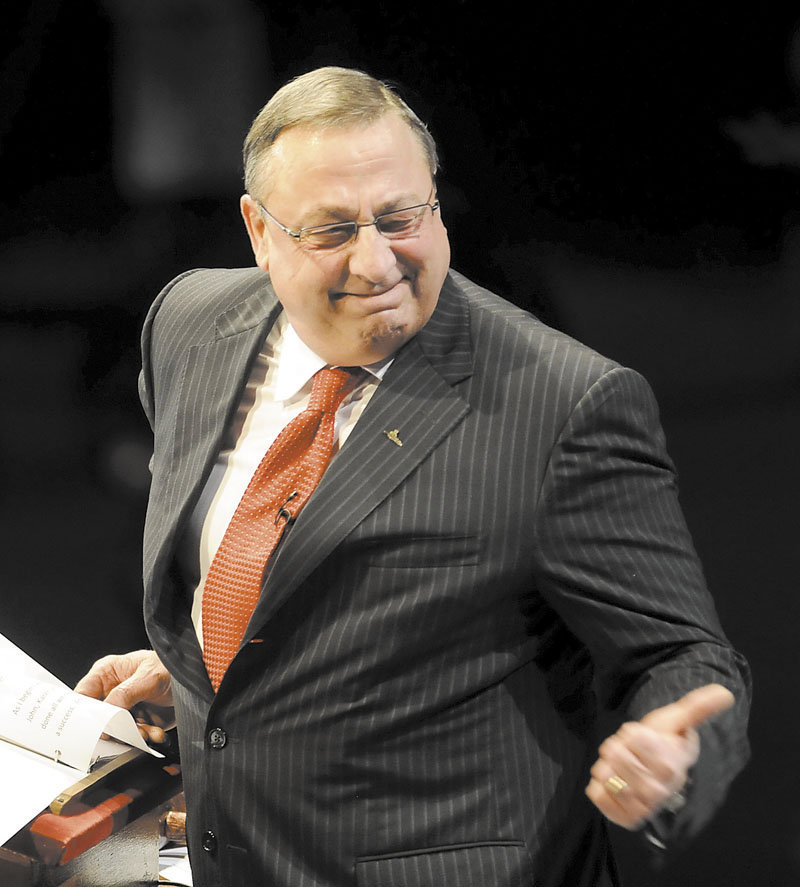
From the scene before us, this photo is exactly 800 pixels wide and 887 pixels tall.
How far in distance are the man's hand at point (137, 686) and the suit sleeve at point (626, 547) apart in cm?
83

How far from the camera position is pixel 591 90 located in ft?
5.88

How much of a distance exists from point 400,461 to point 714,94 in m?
0.79

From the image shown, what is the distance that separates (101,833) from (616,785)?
31.5 inches

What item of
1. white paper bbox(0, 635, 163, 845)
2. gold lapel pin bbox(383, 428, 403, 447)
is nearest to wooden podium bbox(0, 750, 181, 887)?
white paper bbox(0, 635, 163, 845)

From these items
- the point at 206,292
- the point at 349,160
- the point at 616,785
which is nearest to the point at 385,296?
the point at 349,160

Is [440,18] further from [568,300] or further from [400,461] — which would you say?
[400,461]

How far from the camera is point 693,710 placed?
1.25 metres

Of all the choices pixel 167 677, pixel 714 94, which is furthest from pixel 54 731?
pixel 714 94

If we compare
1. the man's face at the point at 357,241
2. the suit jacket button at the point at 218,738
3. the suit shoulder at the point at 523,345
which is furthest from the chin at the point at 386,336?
the suit jacket button at the point at 218,738

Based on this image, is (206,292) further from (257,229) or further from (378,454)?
(378,454)

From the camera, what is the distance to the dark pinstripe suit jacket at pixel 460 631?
1.41m

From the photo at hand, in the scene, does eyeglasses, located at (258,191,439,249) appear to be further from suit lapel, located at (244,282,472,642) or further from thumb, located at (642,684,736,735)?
thumb, located at (642,684,736,735)

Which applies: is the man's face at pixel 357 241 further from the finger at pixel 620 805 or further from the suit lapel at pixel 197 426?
the finger at pixel 620 805

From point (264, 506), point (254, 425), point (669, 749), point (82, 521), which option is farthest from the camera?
point (82, 521)
